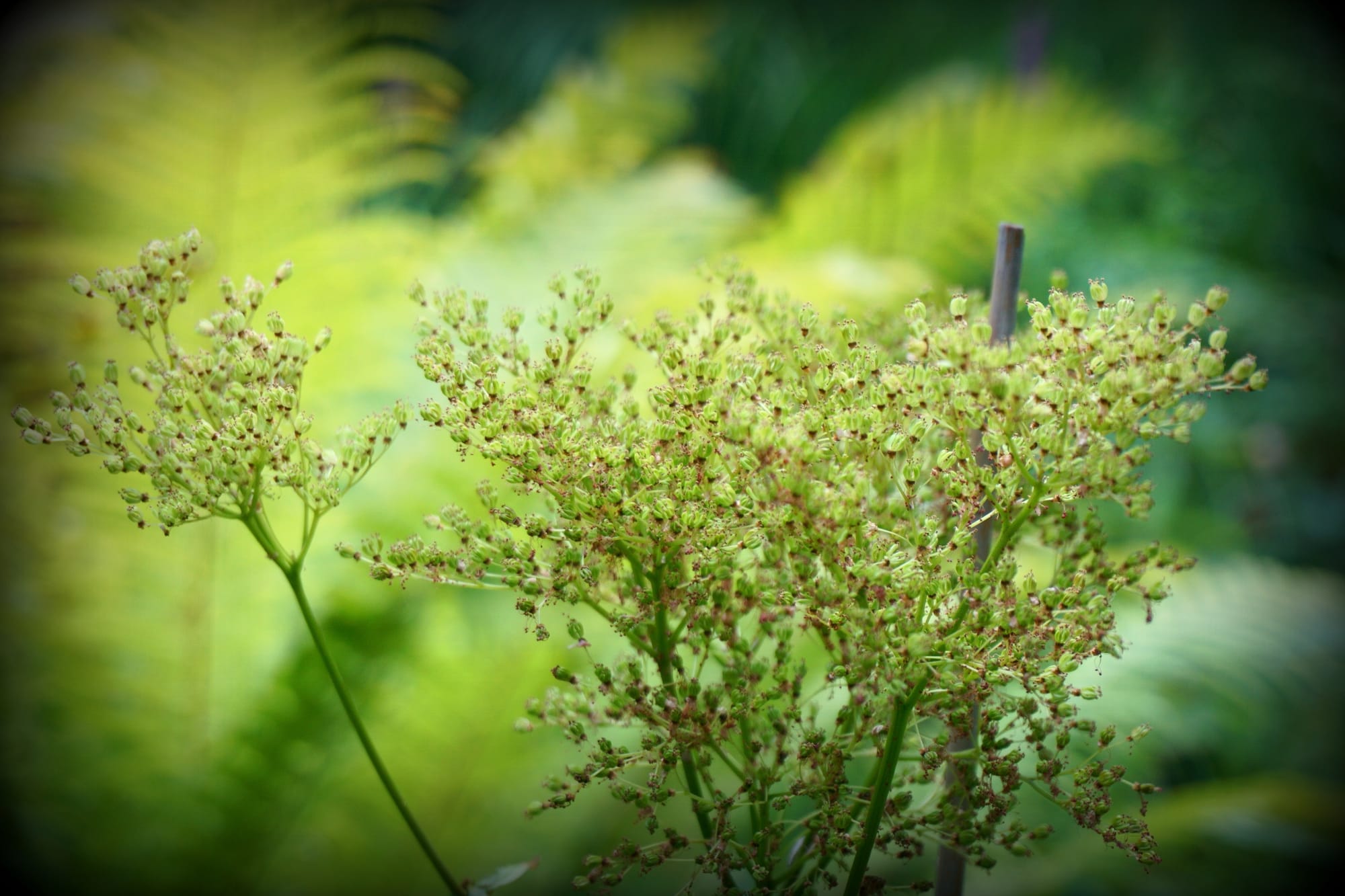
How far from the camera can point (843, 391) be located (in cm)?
53

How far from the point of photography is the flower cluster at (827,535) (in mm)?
479

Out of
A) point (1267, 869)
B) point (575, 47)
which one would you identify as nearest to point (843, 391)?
point (1267, 869)

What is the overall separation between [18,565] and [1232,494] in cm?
347

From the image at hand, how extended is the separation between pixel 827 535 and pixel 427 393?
60.6 inches

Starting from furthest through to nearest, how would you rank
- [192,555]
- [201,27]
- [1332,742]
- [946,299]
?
[1332,742] → [201,27] → [192,555] → [946,299]

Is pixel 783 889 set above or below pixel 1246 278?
below

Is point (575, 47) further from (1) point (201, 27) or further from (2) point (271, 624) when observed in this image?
(2) point (271, 624)

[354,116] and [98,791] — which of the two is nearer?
[98,791]

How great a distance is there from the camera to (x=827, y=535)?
1.57 ft

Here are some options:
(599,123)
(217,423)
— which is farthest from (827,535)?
(599,123)

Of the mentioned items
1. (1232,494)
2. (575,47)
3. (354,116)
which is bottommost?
(1232,494)

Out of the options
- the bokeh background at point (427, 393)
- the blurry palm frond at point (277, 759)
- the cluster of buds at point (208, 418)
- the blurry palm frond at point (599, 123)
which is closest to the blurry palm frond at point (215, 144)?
the bokeh background at point (427, 393)

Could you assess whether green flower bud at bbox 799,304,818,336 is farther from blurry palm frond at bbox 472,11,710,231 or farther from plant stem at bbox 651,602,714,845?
blurry palm frond at bbox 472,11,710,231

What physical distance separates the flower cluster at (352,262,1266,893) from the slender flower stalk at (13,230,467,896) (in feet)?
0.19
